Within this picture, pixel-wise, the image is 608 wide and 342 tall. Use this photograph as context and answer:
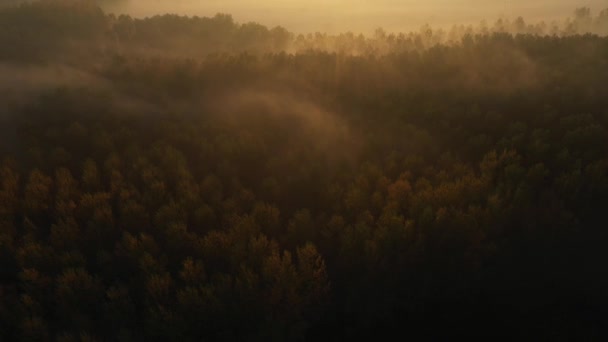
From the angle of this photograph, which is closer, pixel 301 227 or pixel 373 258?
pixel 373 258

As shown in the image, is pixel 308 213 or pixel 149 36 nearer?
pixel 308 213

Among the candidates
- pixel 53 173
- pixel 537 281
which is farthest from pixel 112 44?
pixel 537 281

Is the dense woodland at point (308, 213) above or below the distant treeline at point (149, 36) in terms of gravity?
below

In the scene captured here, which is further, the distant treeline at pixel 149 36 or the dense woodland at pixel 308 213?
the distant treeline at pixel 149 36

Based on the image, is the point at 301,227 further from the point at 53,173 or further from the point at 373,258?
the point at 53,173

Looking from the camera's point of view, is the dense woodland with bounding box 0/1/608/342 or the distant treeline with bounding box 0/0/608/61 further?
the distant treeline with bounding box 0/0/608/61

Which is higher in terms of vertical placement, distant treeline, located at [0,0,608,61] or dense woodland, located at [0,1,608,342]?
distant treeline, located at [0,0,608,61]

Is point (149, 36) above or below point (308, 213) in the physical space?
above

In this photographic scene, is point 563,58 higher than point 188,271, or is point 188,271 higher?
point 563,58
